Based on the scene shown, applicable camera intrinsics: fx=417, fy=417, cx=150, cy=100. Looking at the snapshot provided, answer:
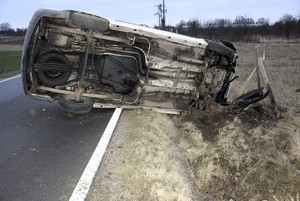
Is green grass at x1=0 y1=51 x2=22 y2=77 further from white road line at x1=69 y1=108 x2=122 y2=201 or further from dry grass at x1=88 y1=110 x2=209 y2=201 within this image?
dry grass at x1=88 y1=110 x2=209 y2=201

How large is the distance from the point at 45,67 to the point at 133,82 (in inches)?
61.4

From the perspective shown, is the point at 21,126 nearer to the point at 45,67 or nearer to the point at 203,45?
the point at 45,67

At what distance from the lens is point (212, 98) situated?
8.52m

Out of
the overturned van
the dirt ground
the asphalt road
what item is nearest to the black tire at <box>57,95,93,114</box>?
the overturned van

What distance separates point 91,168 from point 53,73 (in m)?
2.69

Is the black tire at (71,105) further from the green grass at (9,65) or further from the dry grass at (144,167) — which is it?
the green grass at (9,65)

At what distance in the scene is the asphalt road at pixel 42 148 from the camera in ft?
14.7

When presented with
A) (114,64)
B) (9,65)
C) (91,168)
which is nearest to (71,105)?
(114,64)

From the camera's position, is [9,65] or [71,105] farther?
[9,65]

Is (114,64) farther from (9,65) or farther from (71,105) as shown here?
(9,65)

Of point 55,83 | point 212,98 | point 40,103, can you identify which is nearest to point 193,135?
point 212,98

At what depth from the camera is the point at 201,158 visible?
6.31 meters

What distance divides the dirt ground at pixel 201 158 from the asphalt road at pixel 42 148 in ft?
1.26

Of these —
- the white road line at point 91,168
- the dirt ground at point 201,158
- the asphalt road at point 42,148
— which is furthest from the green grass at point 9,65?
the white road line at point 91,168
